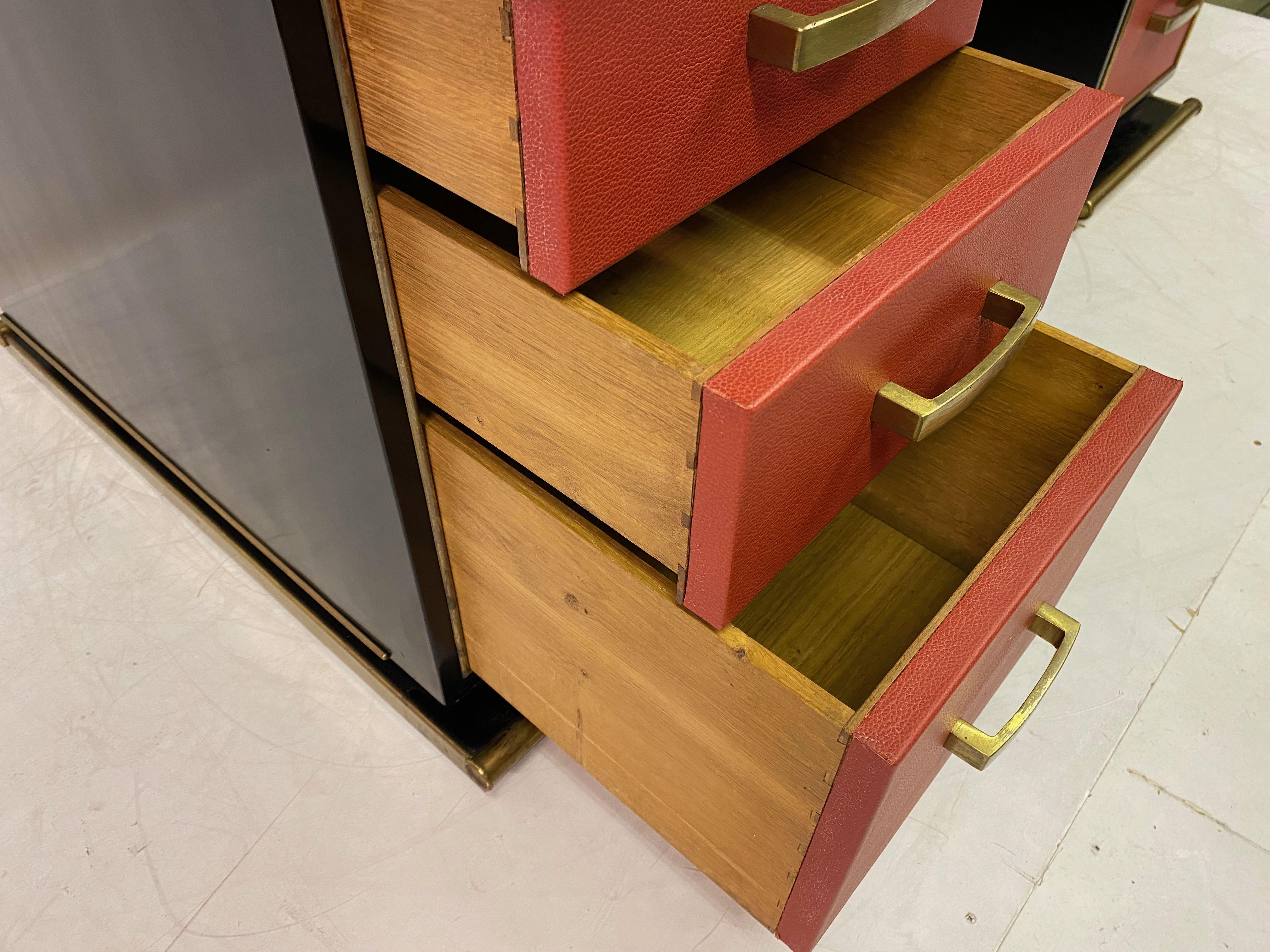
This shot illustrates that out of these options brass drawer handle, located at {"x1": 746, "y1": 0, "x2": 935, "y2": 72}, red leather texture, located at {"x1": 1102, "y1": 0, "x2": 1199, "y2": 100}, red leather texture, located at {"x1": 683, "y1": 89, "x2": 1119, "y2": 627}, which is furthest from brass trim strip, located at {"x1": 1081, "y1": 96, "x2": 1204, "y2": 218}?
brass drawer handle, located at {"x1": 746, "y1": 0, "x2": 935, "y2": 72}

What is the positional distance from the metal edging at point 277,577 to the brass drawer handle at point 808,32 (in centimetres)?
61

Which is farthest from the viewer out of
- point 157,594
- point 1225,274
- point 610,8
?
point 1225,274

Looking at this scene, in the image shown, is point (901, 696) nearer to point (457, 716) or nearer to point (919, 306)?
point (919, 306)

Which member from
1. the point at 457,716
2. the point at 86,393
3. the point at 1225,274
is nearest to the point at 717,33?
the point at 457,716

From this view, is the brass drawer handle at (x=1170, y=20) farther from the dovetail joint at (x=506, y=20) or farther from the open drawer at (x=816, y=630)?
the dovetail joint at (x=506, y=20)

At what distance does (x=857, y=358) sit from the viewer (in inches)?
17.5

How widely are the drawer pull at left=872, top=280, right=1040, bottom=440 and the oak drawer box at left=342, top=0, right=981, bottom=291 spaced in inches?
5.3

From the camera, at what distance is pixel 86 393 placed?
109cm

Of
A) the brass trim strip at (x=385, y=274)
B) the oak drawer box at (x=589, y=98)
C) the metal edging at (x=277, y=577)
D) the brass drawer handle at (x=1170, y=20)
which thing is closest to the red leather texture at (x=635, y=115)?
the oak drawer box at (x=589, y=98)

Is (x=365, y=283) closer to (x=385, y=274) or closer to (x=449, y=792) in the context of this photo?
(x=385, y=274)

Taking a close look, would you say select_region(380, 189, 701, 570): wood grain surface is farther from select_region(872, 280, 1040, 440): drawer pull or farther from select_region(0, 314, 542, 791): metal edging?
select_region(0, 314, 542, 791): metal edging

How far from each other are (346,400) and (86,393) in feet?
2.27

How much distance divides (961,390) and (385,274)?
0.30 metres

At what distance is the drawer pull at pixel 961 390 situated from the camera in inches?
18.8
